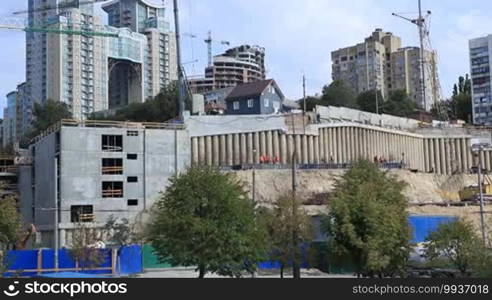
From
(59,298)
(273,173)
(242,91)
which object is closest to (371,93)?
(242,91)

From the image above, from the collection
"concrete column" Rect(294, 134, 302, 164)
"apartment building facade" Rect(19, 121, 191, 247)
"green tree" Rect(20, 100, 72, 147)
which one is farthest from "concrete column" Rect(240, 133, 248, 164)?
"green tree" Rect(20, 100, 72, 147)

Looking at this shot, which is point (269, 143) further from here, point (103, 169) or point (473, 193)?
point (473, 193)

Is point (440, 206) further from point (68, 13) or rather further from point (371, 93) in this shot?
point (68, 13)

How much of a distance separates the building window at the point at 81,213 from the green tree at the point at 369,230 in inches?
1229

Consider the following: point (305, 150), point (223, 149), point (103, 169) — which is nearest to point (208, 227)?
point (103, 169)

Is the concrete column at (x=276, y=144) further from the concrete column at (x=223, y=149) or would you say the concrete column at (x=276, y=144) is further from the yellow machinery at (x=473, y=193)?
the yellow machinery at (x=473, y=193)

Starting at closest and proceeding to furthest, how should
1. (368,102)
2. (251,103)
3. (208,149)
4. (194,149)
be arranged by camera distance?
1. (194,149)
2. (208,149)
3. (251,103)
4. (368,102)

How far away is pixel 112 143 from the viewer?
252 ft

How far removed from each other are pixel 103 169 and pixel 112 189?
7.61 ft

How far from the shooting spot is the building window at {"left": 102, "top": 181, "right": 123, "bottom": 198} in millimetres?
74438

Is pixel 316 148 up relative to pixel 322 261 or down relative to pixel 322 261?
up

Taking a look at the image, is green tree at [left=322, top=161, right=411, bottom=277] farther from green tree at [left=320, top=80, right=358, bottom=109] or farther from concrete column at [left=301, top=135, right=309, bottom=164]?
green tree at [left=320, top=80, right=358, bottom=109]

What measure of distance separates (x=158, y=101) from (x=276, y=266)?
69.2 metres

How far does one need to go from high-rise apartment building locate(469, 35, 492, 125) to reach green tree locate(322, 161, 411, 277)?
104 meters
